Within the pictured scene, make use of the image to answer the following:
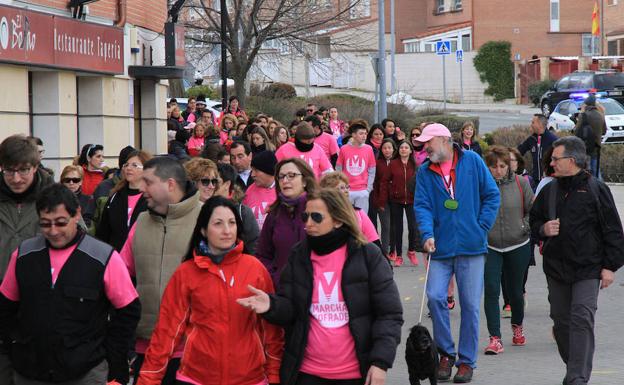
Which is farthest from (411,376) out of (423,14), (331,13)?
(423,14)

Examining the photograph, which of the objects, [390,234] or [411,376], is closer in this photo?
[411,376]

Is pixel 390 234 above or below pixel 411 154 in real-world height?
below

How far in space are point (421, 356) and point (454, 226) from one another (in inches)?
45.7

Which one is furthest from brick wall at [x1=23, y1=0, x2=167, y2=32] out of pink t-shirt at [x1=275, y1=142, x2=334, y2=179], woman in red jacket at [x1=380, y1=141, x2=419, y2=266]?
woman in red jacket at [x1=380, y1=141, x2=419, y2=266]

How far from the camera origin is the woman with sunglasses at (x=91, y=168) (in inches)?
482

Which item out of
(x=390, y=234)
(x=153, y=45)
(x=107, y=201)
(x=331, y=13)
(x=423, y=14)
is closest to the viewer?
(x=107, y=201)

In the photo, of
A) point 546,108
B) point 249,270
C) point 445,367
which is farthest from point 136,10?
point 546,108

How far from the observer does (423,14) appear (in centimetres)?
8294

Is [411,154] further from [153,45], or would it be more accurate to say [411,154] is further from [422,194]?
[422,194]

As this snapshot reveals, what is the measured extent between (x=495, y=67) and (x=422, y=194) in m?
62.2

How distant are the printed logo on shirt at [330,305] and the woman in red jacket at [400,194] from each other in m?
10.8

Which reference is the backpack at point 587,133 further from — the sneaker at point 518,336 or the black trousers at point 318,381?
the black trousers at point 318,381

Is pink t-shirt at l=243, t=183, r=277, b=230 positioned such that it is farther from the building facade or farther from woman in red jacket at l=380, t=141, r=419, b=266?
woman in red jacket at l=380, t=141, r=419, b=266

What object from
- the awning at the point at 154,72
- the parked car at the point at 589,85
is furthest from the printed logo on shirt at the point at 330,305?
the parked car at the point at 589,85
